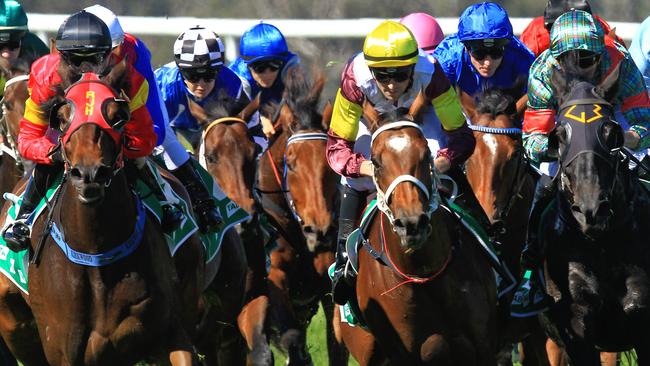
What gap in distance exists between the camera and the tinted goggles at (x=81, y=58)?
7.70 metres

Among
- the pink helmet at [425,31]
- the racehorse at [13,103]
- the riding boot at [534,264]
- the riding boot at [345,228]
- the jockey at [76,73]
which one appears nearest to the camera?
the jockey at [76,73]

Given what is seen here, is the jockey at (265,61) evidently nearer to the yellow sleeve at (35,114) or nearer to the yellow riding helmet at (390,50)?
the yellow riding helmet at (390,50)

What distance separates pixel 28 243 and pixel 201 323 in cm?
201

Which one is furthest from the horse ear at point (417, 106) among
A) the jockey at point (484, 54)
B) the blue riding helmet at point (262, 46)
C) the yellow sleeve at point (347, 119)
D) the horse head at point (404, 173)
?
the blue riding helmet at point (262, 46)

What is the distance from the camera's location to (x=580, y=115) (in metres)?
7.63

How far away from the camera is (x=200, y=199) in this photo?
Answer: 30.6ft

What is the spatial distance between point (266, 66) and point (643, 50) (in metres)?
2.86

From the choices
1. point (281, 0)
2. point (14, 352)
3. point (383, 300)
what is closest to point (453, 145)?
point (383, 300)

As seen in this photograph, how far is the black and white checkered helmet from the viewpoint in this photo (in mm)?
10898

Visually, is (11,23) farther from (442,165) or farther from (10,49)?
(442,165)

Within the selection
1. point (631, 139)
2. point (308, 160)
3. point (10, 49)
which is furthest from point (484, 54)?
point (10, 49)

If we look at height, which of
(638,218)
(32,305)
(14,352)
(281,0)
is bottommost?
(281,0)

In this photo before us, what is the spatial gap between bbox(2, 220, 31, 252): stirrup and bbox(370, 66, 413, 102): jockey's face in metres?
1.96

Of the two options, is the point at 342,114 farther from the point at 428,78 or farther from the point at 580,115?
the point at 580,115
